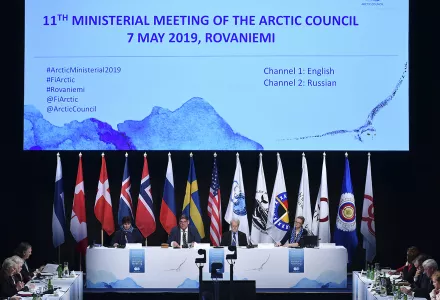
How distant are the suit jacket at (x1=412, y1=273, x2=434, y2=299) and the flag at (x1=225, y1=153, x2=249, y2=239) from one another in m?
3.57

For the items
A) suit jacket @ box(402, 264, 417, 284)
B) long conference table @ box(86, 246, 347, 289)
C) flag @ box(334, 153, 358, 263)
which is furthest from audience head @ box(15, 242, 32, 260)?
suit jacket @ box(402, 264, 417, 284)

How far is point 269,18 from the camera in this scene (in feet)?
50.0

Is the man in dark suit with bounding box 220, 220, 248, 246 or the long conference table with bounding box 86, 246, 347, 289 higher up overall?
the man in dark suit with bounding box 220, 220, 248, 246

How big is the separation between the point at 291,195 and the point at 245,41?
303 centimetres

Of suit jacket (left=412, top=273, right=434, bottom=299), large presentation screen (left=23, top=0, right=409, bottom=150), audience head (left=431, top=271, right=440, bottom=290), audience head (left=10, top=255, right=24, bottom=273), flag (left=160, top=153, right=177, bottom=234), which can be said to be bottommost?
suit jacket (left=412, top=273, right=434, bottom=299)

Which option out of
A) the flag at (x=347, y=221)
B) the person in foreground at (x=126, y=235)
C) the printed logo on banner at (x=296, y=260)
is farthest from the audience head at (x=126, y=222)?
the flag at (x=347, y=221)

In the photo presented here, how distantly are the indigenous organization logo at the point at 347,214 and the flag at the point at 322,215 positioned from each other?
9.0 inches

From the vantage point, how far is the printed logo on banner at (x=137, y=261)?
14.2 meters

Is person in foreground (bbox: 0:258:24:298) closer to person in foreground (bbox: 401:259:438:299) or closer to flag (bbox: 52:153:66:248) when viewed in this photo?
flag (bbox: 52:153:66:248)

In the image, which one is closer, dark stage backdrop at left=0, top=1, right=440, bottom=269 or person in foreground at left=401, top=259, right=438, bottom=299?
person in foreground at left=401, top=259, right=438, bottom=299

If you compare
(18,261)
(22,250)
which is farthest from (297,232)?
(18,261)

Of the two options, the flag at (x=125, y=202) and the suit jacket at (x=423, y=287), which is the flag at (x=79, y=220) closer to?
the flag at (x=125, y=202)

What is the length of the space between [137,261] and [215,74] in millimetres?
3520

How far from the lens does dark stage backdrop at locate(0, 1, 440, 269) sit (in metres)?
15.8
